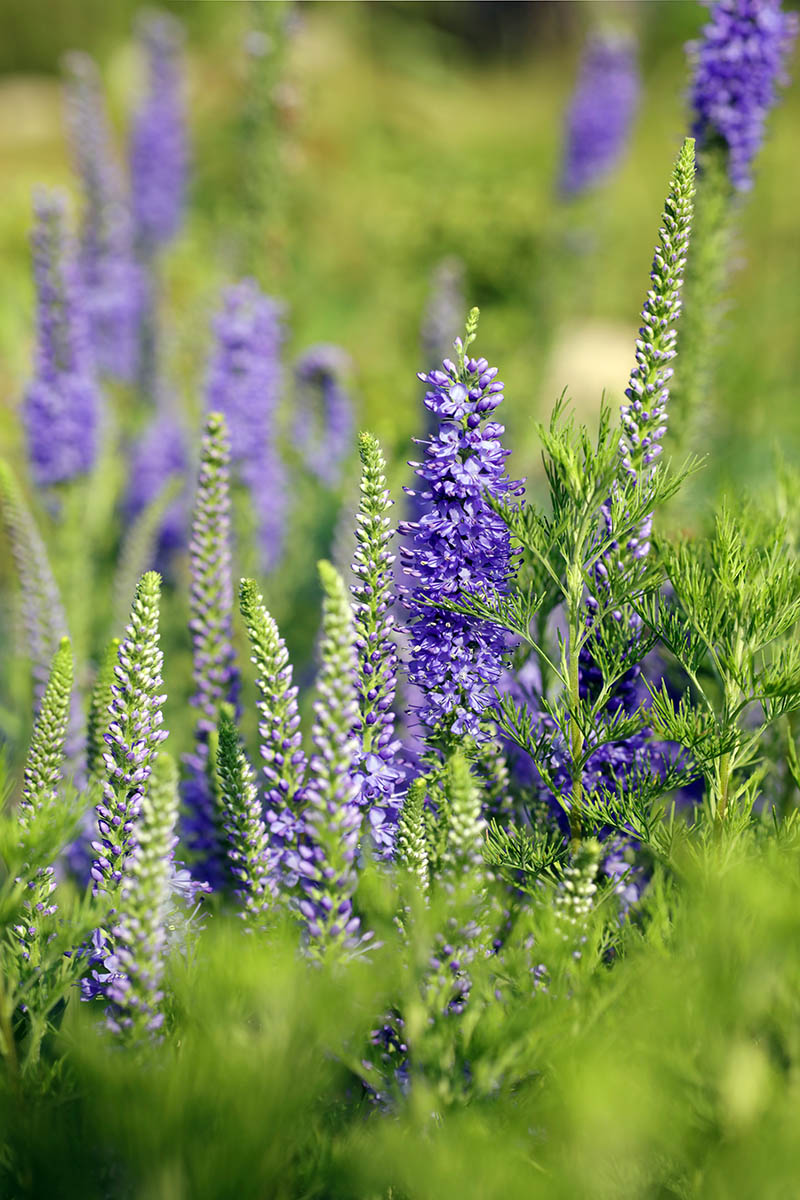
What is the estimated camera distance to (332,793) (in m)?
1.42

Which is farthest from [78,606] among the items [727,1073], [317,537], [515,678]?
[727,1073]

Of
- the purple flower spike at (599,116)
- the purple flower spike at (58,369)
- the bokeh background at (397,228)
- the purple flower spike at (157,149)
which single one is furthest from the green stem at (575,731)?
the purple flower spike at (599,116)

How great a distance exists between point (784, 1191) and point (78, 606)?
3537 mm

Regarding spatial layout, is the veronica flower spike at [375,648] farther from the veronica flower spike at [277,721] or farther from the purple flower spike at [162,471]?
the purple flower spike at [162,471]

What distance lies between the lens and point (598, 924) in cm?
143

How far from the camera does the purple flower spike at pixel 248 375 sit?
14.2ft

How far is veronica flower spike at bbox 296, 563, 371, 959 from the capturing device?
1386mm

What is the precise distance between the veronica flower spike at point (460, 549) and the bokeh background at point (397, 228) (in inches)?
21.0

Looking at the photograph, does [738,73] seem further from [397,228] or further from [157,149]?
[397,228]

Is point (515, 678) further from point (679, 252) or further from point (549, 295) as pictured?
point (549, 295)

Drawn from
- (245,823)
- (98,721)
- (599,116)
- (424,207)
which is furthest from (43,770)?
(424,207)

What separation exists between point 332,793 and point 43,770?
516mm

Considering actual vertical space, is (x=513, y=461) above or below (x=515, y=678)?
above

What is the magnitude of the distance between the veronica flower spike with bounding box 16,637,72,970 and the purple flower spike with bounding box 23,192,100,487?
274cm
